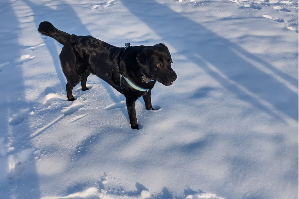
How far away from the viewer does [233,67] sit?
3.66m

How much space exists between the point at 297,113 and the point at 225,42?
2211mm

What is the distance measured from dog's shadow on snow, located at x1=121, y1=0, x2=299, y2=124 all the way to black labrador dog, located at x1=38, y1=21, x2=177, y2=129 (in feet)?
3.50

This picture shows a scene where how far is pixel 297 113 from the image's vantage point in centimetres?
264

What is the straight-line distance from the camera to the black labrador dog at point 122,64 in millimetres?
2227

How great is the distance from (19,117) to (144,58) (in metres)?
2.00

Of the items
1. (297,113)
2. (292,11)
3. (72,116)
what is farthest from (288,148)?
(292,11)

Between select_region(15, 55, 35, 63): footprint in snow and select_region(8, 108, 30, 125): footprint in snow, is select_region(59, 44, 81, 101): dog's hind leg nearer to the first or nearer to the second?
select_region(8, 108, 30, 125): footprint in snow

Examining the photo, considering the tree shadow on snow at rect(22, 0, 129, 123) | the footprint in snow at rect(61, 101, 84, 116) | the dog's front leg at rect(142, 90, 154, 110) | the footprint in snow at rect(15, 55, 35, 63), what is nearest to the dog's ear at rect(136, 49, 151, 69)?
the dog's front leg at rect(142, 90, 154, 110)

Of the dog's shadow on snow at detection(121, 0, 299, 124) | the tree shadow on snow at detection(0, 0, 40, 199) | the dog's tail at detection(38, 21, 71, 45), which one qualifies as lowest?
the tree shadow on snow at detection(0, 0, 40, 199)

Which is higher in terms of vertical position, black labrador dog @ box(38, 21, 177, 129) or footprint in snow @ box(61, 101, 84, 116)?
black labrador dog @ box(38, 21, 177, 129)

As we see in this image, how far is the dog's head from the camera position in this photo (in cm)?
220

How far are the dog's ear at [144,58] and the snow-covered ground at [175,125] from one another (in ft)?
2.77

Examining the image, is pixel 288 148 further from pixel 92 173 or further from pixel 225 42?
pixel 225 42

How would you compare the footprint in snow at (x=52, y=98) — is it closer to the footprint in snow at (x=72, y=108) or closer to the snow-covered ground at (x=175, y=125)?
the snow-covered ground at (x=175, y=125)
